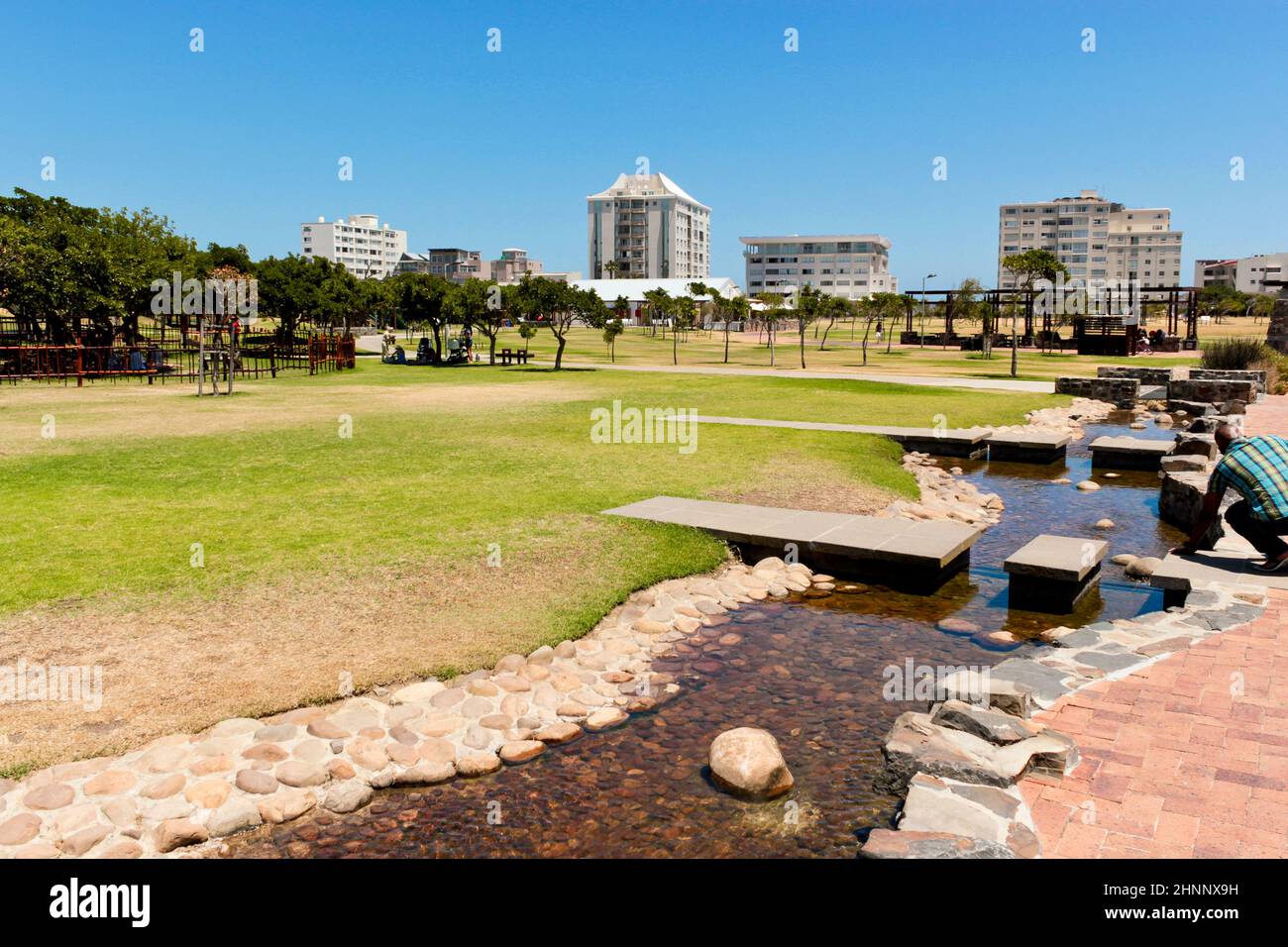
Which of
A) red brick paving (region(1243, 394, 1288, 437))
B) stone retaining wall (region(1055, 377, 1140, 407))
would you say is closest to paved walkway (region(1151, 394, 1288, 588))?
red brick paving (region(1243, 394, 1288, 437))

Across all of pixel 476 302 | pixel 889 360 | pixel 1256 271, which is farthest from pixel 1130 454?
pixel 1256 271

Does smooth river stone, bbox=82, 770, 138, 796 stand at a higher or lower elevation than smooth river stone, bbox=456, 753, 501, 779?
higher

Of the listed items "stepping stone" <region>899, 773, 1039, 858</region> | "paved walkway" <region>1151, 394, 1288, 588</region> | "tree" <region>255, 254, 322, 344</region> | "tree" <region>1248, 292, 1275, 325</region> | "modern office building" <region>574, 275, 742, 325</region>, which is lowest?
"stepping stone" <region>899, 773, 1039, 858</region>

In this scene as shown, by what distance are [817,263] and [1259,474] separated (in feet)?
571

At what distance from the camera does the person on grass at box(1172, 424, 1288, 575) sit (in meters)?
8.41

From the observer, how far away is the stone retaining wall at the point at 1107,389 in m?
28.9

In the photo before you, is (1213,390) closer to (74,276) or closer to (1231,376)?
(1231,376)

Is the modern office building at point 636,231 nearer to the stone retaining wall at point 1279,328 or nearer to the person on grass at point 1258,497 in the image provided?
the stone retaining wall at point 1279,328

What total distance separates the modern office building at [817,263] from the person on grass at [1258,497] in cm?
16758

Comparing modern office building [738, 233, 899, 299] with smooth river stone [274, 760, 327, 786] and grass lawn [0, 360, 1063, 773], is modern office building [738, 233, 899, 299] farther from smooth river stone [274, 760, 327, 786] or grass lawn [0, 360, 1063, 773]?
smooth river stone [274, 760, 327, 786]

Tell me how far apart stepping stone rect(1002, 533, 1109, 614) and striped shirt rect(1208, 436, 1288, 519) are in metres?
1.41

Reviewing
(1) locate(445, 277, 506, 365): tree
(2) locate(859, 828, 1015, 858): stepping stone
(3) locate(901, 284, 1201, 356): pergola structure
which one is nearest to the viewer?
(2) locate(859, 828, 1015, 858): stepping stone
